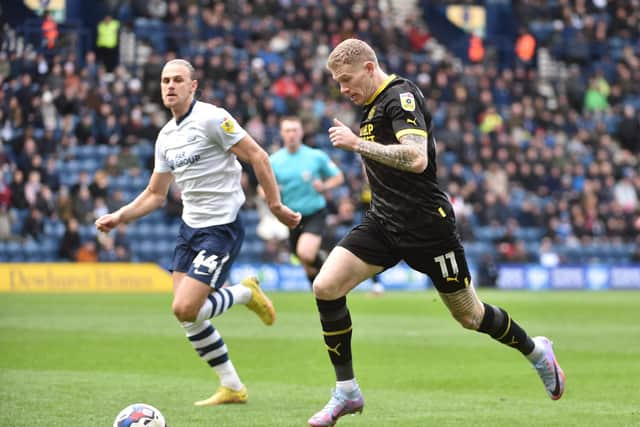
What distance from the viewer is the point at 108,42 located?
2700 centimetres

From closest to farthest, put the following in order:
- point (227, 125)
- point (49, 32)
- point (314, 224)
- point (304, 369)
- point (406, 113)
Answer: point (406, 113), point (227, 125), point (304, 369), point (314, 224), point (49, 32)

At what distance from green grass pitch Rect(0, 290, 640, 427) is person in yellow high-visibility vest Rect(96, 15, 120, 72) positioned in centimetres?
1045

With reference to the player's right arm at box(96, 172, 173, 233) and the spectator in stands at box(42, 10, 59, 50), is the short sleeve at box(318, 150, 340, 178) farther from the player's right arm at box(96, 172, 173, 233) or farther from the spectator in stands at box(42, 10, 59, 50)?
the spectator in stands at box(42, 10, 59, 50)

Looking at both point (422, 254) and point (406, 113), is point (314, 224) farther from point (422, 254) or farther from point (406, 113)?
point (406, 113)

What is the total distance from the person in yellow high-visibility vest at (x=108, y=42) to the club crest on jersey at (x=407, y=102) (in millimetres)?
21051

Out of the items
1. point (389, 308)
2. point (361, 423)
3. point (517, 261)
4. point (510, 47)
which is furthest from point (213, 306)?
point (510, 47)

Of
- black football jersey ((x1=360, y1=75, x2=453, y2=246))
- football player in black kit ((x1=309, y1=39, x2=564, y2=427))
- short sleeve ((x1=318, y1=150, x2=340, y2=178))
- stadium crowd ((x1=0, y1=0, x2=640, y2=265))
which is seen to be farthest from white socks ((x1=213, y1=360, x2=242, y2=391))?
stadium crowd ((x1=0, y1=0, x2=640, y2=265))

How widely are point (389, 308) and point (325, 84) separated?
11812mm

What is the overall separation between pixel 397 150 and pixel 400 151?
19mm

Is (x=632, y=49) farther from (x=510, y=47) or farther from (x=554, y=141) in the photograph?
(x=554, y=141)

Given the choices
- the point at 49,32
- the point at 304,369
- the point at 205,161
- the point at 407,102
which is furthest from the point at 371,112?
the point at 49,32

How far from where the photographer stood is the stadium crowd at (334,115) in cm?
2408

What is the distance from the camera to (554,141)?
31641 millimetres

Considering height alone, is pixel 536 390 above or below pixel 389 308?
above
